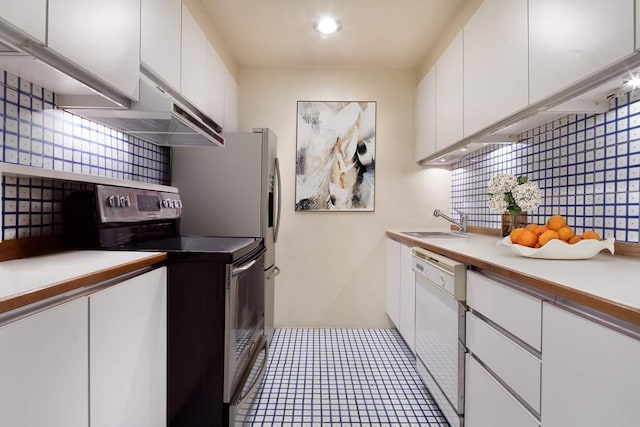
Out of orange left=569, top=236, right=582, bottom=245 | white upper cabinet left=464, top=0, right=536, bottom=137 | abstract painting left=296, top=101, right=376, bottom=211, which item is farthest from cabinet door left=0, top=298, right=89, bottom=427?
abstract painting left=296, top=101, right=376, bottom=211

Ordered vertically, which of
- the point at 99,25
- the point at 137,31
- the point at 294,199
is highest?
the point at 137,31

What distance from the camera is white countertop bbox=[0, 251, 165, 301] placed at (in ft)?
2.15

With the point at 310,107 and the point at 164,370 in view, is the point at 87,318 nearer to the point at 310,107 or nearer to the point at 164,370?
the point at 164,370

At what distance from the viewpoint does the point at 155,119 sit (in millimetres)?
1420

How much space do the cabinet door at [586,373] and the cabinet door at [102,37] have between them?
156cm

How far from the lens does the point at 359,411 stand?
1.67m

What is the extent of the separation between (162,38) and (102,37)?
468mm

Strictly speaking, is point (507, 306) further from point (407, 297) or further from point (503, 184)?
point (407, 297)

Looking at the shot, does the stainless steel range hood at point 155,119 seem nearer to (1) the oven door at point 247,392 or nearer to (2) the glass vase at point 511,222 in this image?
(1) the oven door at point 247,392

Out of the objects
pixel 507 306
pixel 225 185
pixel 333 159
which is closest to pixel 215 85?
pixel 225 185

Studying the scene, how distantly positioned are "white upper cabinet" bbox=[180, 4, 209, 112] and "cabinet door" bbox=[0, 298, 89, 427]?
4.45ft

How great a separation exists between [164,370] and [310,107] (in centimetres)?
238

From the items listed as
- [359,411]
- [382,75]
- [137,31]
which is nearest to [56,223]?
[137,31]

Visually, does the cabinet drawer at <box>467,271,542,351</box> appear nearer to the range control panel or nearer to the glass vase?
the glass vase
